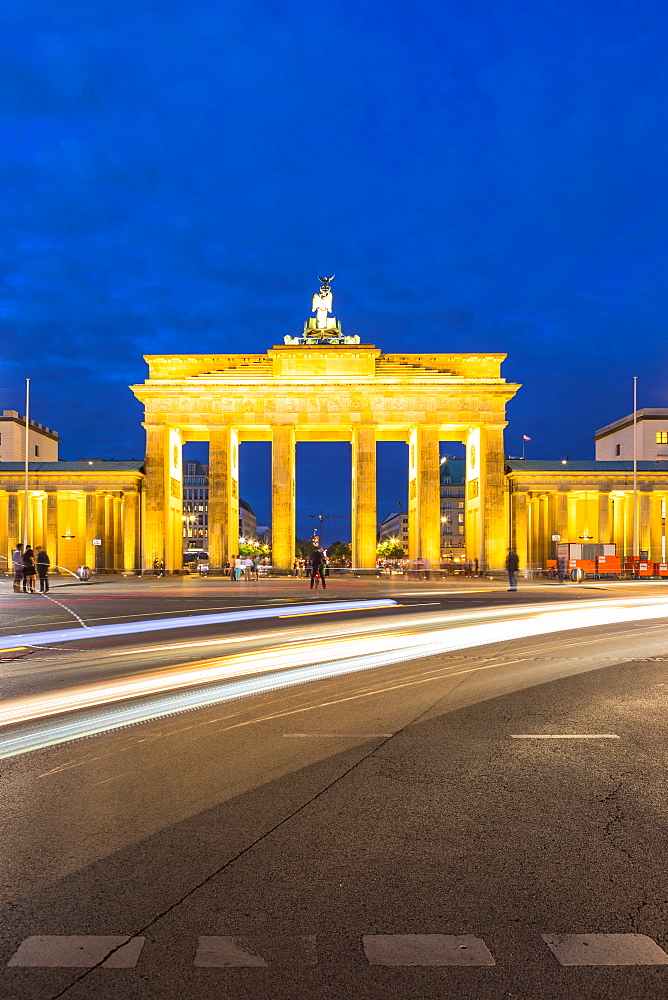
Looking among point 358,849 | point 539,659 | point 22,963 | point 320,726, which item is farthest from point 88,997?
point 539,659

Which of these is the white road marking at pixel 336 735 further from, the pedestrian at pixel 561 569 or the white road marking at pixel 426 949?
the pedestrian at pixel 561 569

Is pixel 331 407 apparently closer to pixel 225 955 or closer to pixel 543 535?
pixel 543 535

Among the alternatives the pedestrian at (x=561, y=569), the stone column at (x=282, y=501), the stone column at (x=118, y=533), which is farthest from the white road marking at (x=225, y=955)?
the stone column at (x=118, y=533)

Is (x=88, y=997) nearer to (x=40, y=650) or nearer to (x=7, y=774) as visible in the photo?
(x=7, y=774)

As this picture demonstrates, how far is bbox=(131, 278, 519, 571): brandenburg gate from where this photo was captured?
59156mm

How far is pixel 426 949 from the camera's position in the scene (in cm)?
343

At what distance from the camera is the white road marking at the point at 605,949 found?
3365 millimetres

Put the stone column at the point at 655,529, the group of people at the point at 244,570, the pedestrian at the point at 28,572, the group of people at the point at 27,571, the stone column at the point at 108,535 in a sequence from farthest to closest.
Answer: the stone column at the point at 108,535 → the stone column at the point at 655,529 → the group of people at the point at 244,570 → the group of people at the point at 27,571 → the pedestrian at the point at 28,572

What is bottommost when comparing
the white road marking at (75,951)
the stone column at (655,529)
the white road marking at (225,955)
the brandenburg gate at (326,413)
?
the white road marking at (225,955)

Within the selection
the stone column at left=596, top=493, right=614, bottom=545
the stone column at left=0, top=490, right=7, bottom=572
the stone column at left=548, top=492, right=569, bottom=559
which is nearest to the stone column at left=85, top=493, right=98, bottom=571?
the stone column at left=0, top=490, right=7, bottom=572

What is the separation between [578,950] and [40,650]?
38.5 ft

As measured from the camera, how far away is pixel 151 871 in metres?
4.18

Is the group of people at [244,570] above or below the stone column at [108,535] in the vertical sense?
below

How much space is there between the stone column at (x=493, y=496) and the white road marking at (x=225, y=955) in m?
57.0
